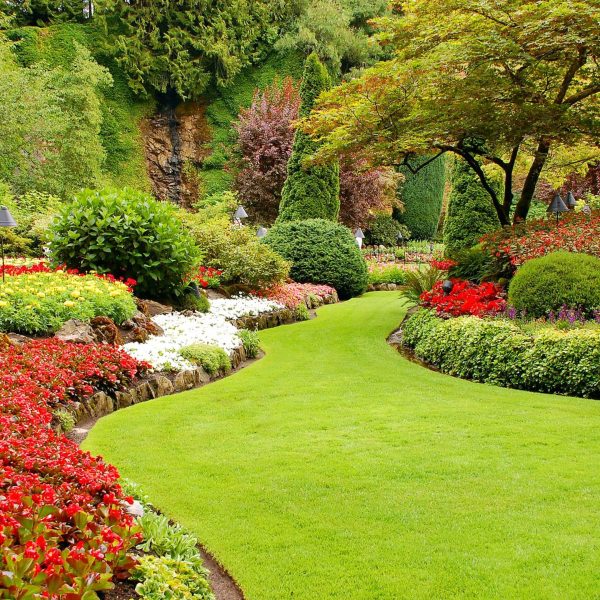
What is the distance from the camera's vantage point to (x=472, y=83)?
8.80 meters

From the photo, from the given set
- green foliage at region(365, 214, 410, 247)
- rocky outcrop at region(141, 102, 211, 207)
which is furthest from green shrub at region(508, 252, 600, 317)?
rocky outcrop at region(141, 102, 211, 207)

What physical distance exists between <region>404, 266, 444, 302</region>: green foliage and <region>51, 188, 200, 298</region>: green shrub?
13.8 feet

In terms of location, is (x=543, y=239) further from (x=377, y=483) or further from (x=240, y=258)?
(x=377, y=483)

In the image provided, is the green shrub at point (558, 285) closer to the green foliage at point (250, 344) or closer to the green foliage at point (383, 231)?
the green foliage at point (250, 344)

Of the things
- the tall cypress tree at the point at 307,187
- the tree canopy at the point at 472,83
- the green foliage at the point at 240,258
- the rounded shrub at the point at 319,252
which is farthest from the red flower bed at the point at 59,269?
the tall cypress tree at the point at 307,187

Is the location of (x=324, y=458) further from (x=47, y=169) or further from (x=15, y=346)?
(x=47, y=169)

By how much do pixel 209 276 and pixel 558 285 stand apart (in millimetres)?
6644

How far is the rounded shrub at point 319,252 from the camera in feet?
50.6

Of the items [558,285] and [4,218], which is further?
[4,218]

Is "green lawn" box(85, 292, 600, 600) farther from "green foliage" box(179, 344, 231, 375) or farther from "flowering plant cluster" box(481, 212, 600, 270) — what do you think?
"flowering plant cluster" box(481, 212, 600, 270)

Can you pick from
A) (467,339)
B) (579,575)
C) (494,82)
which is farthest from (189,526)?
(494,82)

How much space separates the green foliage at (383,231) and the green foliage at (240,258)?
1547 centimetres

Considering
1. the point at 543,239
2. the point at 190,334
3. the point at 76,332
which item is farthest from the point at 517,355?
the point at 76,332

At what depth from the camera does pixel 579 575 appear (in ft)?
9.62
